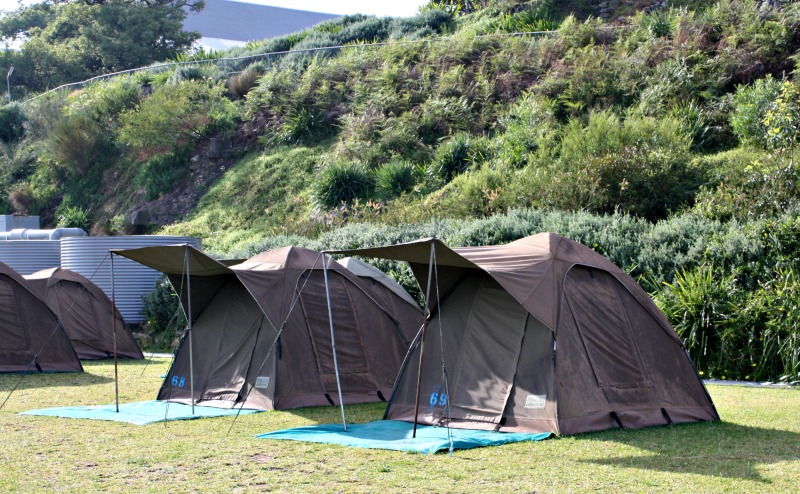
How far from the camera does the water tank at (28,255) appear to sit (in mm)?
23328

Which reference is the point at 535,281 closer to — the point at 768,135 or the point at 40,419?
the point at 40,419

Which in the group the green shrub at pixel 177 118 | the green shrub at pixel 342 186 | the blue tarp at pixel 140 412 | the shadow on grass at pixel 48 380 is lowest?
the blue tarp at pixel 140 412

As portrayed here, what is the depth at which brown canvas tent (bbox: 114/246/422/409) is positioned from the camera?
11.0 metres

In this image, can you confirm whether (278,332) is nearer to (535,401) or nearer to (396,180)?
(535,401)

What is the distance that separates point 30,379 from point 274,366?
5.52 metres

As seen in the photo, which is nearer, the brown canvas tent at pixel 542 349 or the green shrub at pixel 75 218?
the brown canvas tent at pixel 542 349

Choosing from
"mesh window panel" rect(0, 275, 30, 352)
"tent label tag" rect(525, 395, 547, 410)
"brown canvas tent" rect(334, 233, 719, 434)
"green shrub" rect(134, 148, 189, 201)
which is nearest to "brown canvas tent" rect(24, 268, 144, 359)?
"mesh window panel" rect(0, 275, 30, 352)

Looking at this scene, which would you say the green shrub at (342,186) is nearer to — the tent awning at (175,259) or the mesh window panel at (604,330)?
the tent awning at (175,259)

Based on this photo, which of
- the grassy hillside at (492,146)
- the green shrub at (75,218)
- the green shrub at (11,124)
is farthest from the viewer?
the green shrub at (11,124)

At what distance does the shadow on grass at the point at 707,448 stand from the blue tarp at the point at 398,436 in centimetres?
82

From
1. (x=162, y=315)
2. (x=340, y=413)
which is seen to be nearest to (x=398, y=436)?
(x=340, y=413)

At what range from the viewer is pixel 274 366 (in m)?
11.0

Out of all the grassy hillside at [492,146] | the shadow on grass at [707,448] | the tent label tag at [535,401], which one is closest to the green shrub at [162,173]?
the grassy hillside at [492,146]

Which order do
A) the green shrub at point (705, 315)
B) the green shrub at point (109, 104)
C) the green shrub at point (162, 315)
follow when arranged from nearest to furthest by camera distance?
the green shrub at point (705, 315), the green shrub at point (162, 315), the green shrub at point (109, 104)
